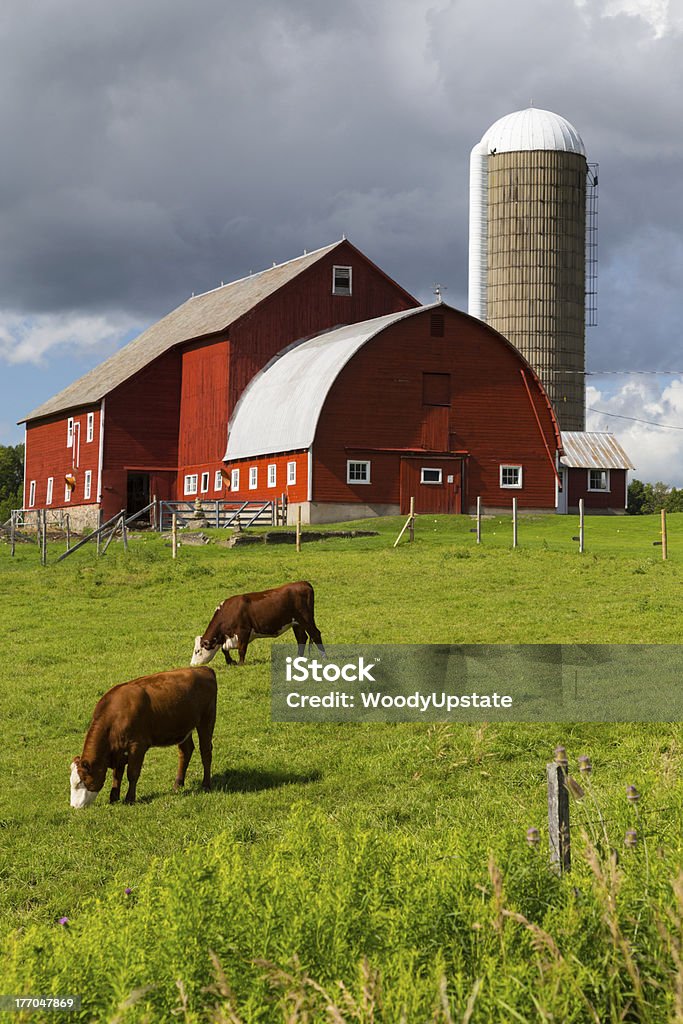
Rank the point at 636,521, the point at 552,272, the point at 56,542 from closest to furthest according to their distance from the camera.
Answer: the point at 56,542, the point at 636,521, the point at 552,272

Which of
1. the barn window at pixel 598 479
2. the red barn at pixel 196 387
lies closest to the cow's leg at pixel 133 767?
the red barn at pixel 196 387

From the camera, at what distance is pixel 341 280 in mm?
55781

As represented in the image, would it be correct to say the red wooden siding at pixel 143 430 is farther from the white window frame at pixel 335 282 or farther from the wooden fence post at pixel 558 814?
the wooden fence post at pixel 558 814

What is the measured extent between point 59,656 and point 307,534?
1811 cm

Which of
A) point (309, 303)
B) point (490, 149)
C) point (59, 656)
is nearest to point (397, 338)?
point (309, 303)

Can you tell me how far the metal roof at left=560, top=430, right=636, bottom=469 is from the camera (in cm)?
6147

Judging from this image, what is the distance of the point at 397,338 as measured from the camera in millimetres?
47000

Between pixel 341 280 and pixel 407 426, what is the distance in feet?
39.2

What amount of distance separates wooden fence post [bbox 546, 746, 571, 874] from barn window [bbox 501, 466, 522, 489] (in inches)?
1672

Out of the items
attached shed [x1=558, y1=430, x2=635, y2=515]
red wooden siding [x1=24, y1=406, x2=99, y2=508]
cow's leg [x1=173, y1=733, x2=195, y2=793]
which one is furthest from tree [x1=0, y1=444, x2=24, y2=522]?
cow's leg [x1=173, y1=733, x2=195, y2=793]

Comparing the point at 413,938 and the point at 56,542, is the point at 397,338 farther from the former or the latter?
the point at 413,938

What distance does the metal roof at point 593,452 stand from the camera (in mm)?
61469

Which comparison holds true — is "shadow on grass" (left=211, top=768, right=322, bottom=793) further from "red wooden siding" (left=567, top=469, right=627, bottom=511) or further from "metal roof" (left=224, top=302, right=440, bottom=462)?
"red wooden siding" (left=567, top=469, right=627, bottom=511)

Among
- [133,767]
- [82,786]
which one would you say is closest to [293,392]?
[133,767]
